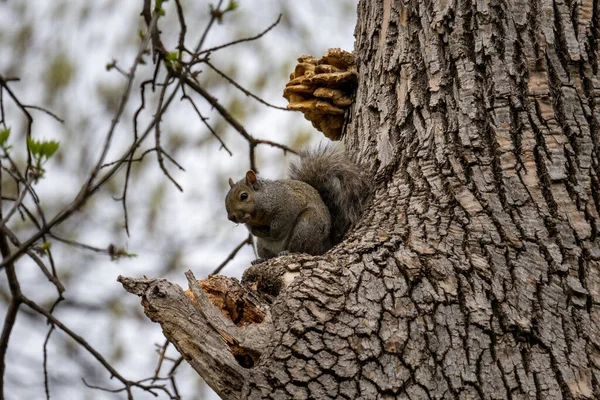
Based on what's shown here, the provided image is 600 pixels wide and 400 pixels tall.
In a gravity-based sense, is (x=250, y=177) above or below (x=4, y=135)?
above

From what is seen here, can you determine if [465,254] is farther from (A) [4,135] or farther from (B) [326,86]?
(A) [4,135]

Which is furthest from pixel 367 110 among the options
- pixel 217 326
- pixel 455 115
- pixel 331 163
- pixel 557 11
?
pixel 217 326

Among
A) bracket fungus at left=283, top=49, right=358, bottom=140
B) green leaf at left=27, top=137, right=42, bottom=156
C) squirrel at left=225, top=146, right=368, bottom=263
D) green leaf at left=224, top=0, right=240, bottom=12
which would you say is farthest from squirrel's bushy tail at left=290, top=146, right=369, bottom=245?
green leaf at left=27, top=137, right=42, bottom=156

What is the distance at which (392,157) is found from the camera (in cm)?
177

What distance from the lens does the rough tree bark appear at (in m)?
1.27

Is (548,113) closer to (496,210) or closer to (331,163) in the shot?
(496,210)

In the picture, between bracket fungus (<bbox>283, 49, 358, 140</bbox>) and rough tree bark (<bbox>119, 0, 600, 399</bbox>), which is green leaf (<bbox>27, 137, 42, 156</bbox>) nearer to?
rough tree bark (<bbox>119, 0, 600, 399</bbox>)

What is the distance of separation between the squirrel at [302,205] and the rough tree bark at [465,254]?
231 millimetres

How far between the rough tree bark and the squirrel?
231 millimetres

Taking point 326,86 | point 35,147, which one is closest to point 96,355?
point 35,147

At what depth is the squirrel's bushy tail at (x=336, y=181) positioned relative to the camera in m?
1.86

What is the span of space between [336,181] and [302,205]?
0.24m

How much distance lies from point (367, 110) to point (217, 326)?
86cm

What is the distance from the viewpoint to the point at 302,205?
225 cm
